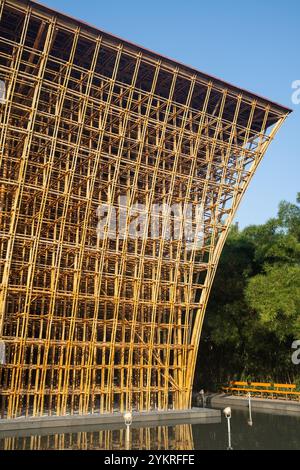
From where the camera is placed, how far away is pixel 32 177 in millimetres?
23172

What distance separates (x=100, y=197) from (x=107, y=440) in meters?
10.9

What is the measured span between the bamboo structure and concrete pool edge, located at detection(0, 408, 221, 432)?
0.74 m

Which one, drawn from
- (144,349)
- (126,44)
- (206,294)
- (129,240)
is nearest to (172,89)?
(126,44)

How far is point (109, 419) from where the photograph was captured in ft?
67.8

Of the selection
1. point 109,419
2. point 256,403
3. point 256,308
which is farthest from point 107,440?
point 256,308

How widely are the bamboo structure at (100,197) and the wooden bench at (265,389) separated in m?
6.25

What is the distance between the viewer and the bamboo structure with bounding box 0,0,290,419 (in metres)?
20.6

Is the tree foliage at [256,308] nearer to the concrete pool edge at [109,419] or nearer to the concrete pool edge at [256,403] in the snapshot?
the concrete pool edge at [256,403]

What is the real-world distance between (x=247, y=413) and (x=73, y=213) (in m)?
13.2

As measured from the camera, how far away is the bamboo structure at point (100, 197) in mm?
20594

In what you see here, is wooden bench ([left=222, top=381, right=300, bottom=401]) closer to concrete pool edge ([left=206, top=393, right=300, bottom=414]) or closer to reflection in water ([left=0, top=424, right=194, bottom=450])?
concrete pool edge ([left=206, top=393, right=300, bottom=414])

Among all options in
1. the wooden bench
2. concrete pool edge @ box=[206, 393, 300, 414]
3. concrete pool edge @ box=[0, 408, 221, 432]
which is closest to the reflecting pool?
concrete pool edge @ box=[0, 408, 221, 432]

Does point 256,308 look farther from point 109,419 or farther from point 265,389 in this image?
point 109,419

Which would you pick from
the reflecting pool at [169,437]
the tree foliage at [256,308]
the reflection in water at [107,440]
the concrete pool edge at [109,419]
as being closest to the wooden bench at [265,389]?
the tree foliage at [256,308]
